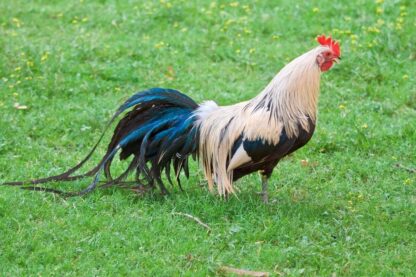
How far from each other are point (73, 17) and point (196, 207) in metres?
5.44

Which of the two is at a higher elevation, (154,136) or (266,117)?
(266,117)

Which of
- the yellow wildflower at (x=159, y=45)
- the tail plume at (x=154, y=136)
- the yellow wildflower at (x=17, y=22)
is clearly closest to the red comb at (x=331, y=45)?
the tail plume at (x=154, y=136)

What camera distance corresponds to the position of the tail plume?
630cm

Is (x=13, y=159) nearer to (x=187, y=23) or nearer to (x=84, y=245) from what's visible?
(x=84, y=245)

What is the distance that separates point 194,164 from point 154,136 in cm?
107

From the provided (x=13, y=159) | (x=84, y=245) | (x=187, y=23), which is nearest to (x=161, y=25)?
(x=187, y=23)

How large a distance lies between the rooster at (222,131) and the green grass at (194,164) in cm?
23

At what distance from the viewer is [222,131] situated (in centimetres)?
620

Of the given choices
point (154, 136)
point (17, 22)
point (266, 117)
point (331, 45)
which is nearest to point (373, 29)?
point (331, 45)

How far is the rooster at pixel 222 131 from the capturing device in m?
6.02

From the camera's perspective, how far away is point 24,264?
5.42 m

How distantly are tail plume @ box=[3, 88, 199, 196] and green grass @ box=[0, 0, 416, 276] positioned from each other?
0.26 metres

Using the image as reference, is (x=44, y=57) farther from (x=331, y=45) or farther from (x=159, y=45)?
(x=331, y=45)

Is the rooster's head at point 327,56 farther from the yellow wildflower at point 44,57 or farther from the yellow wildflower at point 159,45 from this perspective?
the yellow wildflower at point 44,57
